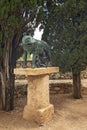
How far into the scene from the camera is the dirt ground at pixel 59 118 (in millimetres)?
6303

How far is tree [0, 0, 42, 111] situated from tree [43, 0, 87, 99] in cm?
91

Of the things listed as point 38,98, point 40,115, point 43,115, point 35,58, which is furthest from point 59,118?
point 35,58

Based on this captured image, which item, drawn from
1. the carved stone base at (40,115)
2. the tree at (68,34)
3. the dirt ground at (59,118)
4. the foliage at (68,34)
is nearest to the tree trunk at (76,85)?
the dirt ground at (59,118)

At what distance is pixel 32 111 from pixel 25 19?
2.54 meters

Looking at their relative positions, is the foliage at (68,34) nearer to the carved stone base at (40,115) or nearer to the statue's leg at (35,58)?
the statue's leg at (35,58)

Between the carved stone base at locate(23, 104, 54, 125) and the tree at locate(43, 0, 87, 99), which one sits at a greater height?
the tree at locate(43, 0, 87, 99)

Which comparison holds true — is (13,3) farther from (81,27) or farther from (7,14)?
(81,27)

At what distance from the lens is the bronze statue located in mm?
6379

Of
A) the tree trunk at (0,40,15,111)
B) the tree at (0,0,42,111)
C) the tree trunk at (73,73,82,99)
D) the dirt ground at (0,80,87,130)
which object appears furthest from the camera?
the tree trunk at (73,73,82,99)

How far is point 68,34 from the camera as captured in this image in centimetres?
791

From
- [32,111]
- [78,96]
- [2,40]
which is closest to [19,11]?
[2,40]

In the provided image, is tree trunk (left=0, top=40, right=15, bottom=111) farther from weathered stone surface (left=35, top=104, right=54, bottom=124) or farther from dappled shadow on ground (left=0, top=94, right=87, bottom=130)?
weathered stone surface (left=35, top=104, right=54, bottom=124)

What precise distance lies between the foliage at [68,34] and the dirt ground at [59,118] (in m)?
1.16

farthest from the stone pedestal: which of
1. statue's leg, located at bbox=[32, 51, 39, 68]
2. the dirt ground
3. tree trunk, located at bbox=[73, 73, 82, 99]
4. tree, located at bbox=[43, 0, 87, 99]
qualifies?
tree trunk, located at bbox=[73, 73, 82, 99]
